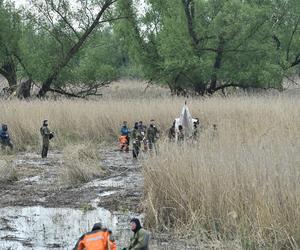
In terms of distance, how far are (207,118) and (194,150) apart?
445 inches

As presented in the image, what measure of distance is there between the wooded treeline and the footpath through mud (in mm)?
15639

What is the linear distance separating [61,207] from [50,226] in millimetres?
1342

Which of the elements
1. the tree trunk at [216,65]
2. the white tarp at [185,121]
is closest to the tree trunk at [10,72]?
the tree trunk at [216,65]

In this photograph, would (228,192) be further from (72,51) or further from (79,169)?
(72,51)

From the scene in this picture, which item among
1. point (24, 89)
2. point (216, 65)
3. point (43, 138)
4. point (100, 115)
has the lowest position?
point (43, 138)

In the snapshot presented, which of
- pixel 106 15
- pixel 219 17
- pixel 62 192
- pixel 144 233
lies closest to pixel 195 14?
pixel 219 17

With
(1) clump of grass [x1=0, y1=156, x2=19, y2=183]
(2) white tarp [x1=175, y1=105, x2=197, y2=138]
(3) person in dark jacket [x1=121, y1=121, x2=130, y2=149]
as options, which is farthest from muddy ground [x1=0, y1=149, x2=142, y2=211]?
(3) person in dark jacket [x1=121, y1=121, x2=130, y2=149]

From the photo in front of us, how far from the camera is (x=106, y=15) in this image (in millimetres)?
32812

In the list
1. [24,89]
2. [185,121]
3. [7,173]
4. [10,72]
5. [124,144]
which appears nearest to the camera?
[7,173]

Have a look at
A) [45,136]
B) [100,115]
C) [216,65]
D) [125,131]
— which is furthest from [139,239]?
[216,65]

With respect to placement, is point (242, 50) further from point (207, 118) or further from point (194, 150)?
point (194, 150)

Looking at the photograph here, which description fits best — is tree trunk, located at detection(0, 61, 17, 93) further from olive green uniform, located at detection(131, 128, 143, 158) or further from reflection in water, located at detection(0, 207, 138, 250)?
reflection in water, located at detection(0, 207, 138, 250)

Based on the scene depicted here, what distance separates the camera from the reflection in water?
8.98m

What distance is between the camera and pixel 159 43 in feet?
107
